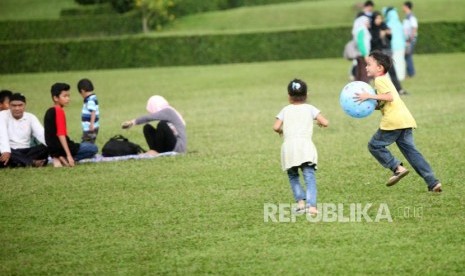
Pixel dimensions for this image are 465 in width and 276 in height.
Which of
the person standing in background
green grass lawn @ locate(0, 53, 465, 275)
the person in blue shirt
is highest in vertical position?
the person standing in background

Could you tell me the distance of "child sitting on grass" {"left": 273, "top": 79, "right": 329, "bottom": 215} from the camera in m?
A: 9.93

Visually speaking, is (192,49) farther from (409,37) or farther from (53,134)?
(53,134)

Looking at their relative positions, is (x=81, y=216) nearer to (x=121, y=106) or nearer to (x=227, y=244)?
(x=227, y=244)

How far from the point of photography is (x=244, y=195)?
1162 cm

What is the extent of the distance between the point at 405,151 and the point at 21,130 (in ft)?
20.7

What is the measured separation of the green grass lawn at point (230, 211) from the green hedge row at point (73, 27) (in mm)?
31691

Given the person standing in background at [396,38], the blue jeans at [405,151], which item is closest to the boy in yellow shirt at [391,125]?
the blue jeans at [405,151]

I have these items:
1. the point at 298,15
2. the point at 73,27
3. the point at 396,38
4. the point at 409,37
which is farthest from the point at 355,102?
the point at 73,27

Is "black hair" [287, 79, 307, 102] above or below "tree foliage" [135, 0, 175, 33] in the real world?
below

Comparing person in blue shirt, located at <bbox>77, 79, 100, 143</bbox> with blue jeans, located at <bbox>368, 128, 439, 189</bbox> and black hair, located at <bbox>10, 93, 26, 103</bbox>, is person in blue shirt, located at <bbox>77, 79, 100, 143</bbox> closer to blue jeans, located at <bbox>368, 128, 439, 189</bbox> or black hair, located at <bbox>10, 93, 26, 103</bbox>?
black hair, located at <bbox>10, 93, 26, 103</bbox>

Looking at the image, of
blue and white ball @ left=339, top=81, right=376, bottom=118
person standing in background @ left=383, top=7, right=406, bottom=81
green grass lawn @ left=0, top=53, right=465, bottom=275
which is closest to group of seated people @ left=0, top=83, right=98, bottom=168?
green grass lawn @ left=0, top=53, right=465, bottom=275

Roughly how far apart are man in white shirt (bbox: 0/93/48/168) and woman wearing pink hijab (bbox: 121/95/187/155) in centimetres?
162

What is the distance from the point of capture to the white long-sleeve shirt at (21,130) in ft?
49.0

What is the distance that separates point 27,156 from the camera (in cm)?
1500
